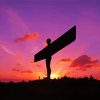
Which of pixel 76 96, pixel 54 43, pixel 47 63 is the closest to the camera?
pixel 76 96

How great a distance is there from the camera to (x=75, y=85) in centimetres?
1562

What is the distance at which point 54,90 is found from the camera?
14953 mm

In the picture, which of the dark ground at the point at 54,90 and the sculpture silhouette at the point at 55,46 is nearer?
the dark ground at the point at 54,90

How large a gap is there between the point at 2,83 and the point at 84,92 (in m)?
6.47

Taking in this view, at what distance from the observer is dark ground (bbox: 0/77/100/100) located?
13.9 metres

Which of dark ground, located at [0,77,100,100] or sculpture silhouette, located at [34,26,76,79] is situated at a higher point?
sculpture silhouette, located at [34,26,76,79]

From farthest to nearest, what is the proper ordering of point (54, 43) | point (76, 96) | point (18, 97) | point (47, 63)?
point (47, 63) → point (54, 43) → point (18, 97) → point (76, 96)

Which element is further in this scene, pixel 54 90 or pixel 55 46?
pixel 55 46

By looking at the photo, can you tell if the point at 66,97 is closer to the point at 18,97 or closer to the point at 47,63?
the point at 18,97

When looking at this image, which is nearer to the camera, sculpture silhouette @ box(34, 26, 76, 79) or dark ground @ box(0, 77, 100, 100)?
dark ground @ box(0, 77, 100, 100)

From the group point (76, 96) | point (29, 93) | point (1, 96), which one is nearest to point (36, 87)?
point (29, 93)

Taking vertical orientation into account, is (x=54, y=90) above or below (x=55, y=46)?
below

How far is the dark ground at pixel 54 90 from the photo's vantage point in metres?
13.9

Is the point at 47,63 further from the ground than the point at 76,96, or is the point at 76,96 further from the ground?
the point at 47,63
